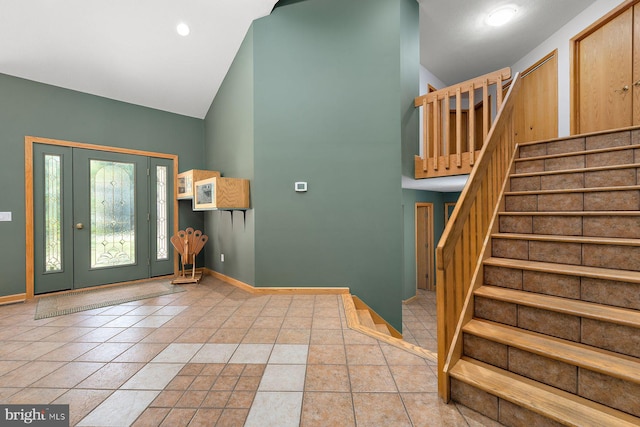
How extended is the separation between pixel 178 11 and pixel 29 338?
3760mm

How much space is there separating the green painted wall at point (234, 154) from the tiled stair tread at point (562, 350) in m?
2.73

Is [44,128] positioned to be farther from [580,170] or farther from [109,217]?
[580,170]

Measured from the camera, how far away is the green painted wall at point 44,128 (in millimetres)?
3369

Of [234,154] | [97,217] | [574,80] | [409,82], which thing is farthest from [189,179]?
[574,80]

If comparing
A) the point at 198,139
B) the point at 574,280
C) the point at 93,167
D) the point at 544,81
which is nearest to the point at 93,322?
the point at 93,167

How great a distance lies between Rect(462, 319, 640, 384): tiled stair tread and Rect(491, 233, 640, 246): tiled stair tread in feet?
2.21

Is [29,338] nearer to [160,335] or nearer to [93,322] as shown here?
[93,322]

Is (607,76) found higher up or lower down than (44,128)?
higher up

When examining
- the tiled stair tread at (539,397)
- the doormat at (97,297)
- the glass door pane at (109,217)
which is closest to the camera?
the tiled stair tread at (539,397)

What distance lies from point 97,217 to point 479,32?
22.0 feet

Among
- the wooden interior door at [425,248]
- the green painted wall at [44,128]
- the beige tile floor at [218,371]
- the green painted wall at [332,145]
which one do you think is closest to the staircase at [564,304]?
the beige tile floor at [218,371]

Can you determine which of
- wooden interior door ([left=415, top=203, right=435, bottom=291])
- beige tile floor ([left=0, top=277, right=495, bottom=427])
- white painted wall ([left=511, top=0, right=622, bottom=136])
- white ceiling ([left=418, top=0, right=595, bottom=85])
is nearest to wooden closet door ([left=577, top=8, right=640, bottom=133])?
white painted wall ([left=511, top=0, right=622, bottom=136])

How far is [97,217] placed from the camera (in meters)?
3.98

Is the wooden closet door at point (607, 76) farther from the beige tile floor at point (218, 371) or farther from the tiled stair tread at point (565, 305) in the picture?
the beige tile floor at point (218, 371)
